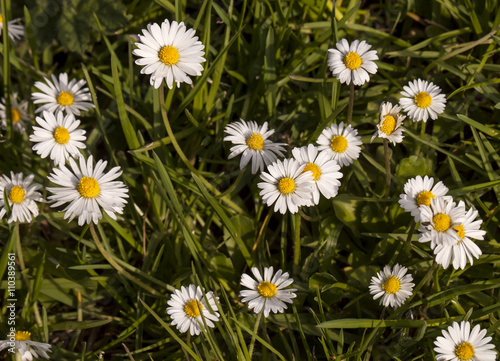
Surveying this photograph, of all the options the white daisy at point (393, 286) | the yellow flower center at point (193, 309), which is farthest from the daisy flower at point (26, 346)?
the white daisy at point (393, 286)

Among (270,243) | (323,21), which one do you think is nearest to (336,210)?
(270,243)

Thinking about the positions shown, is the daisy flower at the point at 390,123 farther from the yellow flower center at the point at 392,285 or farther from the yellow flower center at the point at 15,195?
the yellow flower center at the point at 15,195

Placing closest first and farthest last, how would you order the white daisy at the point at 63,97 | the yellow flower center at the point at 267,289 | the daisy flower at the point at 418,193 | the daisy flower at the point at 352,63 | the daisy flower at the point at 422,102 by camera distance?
the daisy flower at the point at 418,193 → the yellow flower center at the point at 267,289 → the daisy flower at the point at 352,63 → the daisy flower at the point at 422,102 → the white daisy at the point at 63,97

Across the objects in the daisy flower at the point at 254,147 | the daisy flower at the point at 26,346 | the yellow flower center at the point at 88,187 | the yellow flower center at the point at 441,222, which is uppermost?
the daisy flower at the point at 254,147

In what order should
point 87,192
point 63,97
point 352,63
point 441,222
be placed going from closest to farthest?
point 441,222
point 87,192
point 352,63
point 63,97

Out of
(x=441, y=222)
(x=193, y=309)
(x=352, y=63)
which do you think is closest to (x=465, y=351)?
(x=441, y=222)

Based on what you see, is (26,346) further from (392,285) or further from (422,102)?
(422,102)

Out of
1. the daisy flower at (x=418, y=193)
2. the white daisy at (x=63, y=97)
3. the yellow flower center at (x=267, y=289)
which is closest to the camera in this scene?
the daisy flower at (x=418, y=193)

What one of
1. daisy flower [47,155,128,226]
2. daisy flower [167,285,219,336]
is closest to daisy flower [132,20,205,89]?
daisy flower [47,155,128,226]
